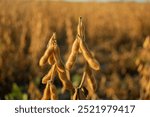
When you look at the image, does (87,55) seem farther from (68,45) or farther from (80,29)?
(68,45)

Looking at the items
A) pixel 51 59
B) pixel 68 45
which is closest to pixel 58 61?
pixel 51 59

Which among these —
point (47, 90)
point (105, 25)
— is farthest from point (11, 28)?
point (47, 90)

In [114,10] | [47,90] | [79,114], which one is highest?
[47,90]

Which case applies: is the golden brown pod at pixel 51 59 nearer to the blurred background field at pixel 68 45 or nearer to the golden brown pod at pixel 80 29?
the golden brown pod at pixel 80 29

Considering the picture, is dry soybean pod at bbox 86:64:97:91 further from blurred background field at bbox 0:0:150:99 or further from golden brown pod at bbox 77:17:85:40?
blurred background field at bbox 0:0:150:99

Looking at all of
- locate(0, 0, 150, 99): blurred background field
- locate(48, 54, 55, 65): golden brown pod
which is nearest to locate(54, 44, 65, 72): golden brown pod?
locate(48, 54, 55, 65): golden brown pod

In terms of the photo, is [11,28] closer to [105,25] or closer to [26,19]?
[26,19]

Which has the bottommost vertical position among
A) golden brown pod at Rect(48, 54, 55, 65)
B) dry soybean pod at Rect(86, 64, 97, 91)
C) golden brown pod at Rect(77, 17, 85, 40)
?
dry soybean pod at Rect(86, 64, 97, 91)

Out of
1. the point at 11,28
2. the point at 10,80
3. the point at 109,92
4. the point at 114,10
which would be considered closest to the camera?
the point at 109,92

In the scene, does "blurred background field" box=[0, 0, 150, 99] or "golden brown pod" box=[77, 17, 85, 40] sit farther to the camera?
"blurred background field" box=[0, 0, 150, 99]
